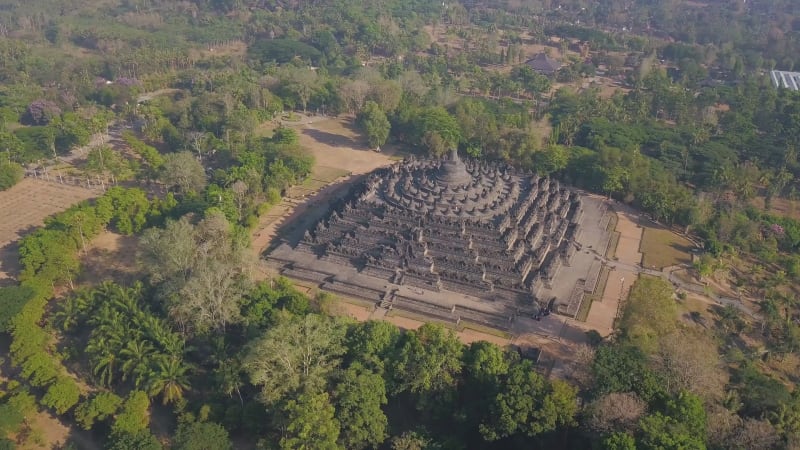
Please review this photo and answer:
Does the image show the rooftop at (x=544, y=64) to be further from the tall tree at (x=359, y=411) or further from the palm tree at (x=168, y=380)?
the palm tree at (x=168, y=380)

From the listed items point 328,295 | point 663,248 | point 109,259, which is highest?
point 328,295

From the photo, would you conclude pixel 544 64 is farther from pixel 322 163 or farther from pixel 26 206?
pixel 26 206

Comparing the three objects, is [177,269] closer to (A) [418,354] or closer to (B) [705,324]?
(A) [418,354]

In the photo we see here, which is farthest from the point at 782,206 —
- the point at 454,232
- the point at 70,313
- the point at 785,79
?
the point at 70,313

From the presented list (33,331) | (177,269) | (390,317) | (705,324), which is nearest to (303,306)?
(390,317)

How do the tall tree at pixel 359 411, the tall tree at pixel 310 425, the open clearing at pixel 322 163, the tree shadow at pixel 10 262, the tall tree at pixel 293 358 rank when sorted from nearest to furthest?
the tall tree at pixel 310 425 < the tall tree at pixel 359 411 < the tall tree at pixel 293 358 < the tree shadow at pixel 10 262 < the open clearing at pixel 322 163

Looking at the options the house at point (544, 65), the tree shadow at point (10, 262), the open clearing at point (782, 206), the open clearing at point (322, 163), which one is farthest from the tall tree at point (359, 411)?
the house at point (544, 65)
